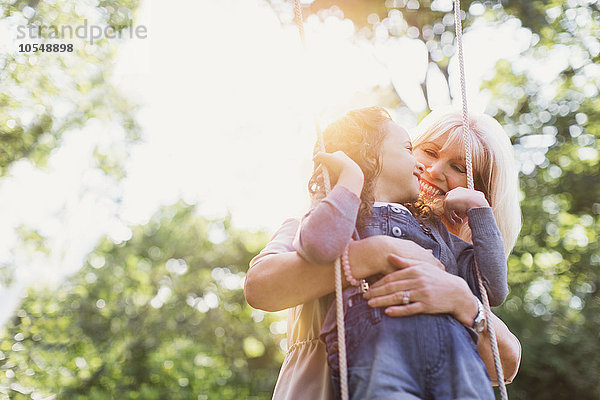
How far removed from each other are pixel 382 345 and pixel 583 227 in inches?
309

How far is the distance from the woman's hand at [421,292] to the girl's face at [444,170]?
50 cm

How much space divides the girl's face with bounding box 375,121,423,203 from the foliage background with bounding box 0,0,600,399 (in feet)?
14.4

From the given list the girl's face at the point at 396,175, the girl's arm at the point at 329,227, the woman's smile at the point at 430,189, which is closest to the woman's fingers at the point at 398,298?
the girl's arm at the point at 329,227

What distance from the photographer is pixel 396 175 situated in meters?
1.33

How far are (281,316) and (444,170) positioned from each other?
26.6 feet

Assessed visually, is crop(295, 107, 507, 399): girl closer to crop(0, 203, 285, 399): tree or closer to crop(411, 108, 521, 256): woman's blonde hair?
crop(411, 108, 521, 256): woman's blonde hair

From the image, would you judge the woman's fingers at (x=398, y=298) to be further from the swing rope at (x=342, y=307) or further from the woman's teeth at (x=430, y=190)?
the woman's teeth at (x=430, y=190)

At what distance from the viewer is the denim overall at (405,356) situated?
1.02 meters

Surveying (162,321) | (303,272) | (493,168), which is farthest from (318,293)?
(162,321)

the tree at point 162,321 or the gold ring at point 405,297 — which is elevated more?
the gold ring at point 405,297

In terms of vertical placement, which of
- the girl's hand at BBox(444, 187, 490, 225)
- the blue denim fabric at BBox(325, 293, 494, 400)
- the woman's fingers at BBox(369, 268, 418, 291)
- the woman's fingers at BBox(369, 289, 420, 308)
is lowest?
the blue denim fabric at BBox(325, 293, 494, 400)

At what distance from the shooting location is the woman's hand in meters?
1.11

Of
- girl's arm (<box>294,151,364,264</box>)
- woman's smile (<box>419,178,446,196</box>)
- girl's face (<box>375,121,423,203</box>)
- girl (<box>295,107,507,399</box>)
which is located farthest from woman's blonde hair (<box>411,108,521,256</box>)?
girl's arm (<box>294,151,364,264</box>)

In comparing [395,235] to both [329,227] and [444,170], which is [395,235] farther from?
[444,170]
